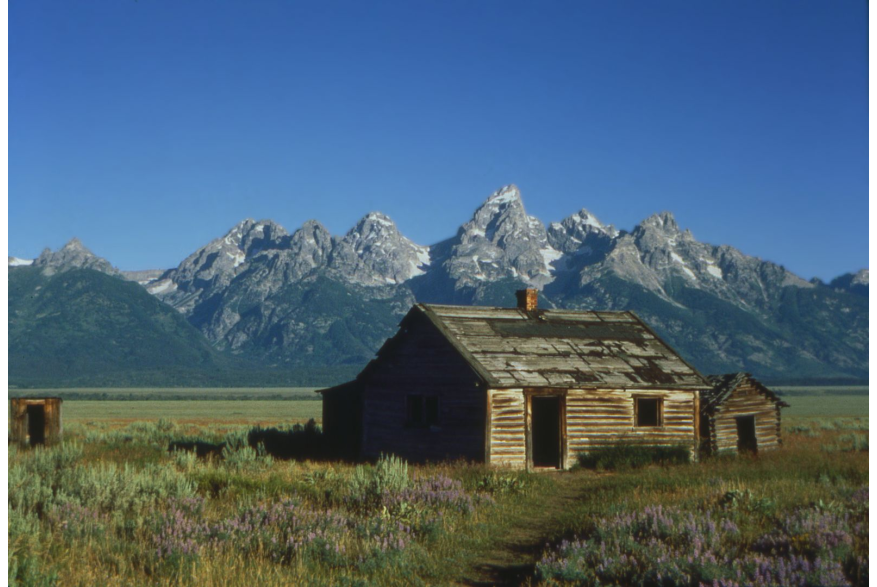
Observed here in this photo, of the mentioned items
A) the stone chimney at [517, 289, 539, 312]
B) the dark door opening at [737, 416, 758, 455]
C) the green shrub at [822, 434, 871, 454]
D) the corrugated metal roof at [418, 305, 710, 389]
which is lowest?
the green shrub at [822, 434, 871, 454]

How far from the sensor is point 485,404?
845 inches

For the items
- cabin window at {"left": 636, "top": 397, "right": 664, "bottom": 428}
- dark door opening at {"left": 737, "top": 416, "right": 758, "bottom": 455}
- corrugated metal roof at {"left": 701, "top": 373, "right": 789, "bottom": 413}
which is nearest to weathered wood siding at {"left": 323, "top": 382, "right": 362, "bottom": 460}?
cabin window at {"left": 636, "top": 397, "right": 664, "bottom": 428}

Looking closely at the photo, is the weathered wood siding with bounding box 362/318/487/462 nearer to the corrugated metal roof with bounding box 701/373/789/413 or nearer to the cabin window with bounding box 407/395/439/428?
the cabin window with bounding box 407/395/439/428

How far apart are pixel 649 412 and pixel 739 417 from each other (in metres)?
5.95

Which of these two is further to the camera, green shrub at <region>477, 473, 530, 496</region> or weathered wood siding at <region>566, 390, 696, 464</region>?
weathered wood siding at <region>566, 390, 696, 464</region>

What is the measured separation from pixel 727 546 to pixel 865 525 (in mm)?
1693

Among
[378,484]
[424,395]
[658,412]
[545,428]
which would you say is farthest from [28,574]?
[545,428]

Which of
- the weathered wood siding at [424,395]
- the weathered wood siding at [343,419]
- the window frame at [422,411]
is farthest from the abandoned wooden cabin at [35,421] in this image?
the window frame at [422,411]

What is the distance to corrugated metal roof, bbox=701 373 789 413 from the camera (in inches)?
1075

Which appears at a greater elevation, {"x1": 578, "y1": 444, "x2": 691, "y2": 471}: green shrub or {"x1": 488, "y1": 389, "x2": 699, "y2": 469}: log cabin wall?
{"x1": 488, "y1": 389, "x2": 699, "y2": 469}: log cabin wall

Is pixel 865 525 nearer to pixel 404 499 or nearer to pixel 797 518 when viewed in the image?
pixel 797 518

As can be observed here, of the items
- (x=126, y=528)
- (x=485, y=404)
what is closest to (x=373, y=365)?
(x=485, y=404)

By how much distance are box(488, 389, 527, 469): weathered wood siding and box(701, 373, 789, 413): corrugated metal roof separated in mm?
8284

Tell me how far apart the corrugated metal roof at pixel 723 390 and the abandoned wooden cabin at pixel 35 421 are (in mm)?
21883
